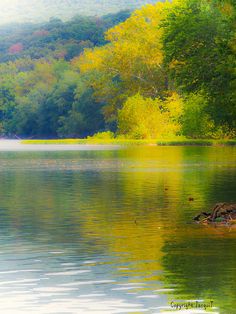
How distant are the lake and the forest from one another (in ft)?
54.7

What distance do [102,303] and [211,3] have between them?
166 ft

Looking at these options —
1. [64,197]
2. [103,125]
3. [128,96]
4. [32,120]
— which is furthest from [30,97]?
[64,197]

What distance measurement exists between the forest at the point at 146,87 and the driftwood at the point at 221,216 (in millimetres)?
24250

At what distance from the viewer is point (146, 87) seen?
13775 cm

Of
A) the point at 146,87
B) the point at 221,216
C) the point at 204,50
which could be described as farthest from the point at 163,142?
the point at 221,216

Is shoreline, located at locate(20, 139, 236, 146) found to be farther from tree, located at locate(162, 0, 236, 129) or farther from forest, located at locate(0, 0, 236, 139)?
tree, located at locate(162, 0, 236, 129)

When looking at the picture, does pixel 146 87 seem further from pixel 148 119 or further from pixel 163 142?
pixel 163 142

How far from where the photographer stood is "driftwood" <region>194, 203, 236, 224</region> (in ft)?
79.9

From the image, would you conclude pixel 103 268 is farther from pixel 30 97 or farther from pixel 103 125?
pixel 30 97

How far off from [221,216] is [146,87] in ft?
373

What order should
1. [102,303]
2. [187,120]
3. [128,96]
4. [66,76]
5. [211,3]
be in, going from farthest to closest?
[66,76] < [128,96] < [187,120] < [211,3] < [102,303]

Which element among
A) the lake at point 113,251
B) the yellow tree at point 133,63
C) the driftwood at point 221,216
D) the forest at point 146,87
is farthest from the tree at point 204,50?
the yellow tree at point 133,63

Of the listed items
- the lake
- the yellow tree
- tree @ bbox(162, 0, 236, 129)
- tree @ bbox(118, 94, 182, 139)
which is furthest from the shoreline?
the lake

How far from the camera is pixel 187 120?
384ft
